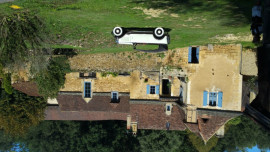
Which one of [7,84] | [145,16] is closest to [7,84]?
[7,84]

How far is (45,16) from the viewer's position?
33.7 ft

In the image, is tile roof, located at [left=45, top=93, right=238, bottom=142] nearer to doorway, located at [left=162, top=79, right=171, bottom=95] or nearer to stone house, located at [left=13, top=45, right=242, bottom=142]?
stone house, located at [left=13, top=45, right=242, bottom=142]

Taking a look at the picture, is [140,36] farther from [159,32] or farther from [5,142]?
[5,142]

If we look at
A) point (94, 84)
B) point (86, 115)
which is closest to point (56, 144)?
point (86, 115)

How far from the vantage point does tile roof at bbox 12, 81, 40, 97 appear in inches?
749

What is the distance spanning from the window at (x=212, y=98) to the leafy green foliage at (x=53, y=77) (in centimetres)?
979

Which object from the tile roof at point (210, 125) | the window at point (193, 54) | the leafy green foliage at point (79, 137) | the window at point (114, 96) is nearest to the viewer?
the window at point (193, 54)

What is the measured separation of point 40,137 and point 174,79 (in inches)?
576

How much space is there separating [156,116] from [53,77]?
802cm

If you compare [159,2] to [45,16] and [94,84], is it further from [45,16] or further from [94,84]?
[94,84]

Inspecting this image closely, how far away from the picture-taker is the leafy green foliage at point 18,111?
1858cm

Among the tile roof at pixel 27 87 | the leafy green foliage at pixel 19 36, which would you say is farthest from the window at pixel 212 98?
the tile roof at pixel 27 87

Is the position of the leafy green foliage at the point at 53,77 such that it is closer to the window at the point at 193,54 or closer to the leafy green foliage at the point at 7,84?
the leafy green foliage at the point at 7,84

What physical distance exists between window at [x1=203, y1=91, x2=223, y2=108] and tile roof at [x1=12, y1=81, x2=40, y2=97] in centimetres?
1288
